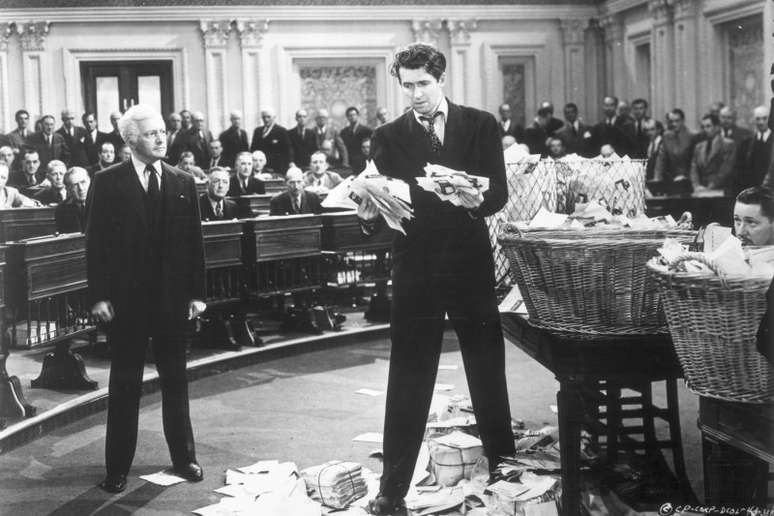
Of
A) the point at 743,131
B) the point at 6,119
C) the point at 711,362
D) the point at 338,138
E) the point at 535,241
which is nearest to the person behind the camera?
the point at 711,362

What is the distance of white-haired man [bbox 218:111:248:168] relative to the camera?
38.4ft

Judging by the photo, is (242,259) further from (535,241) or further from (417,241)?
(535,241)

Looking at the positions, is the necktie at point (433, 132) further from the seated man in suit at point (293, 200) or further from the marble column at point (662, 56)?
the marble column at point (662, 56)

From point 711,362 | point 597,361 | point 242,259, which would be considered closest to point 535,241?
point 597,361

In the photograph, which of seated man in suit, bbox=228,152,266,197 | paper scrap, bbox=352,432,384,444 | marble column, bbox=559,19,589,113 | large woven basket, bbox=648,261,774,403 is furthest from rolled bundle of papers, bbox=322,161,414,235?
marble column, bbox=559,19,589,113

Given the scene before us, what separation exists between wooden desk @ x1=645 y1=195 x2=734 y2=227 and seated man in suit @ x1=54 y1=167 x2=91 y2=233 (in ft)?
15.1

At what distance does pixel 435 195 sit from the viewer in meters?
3.05

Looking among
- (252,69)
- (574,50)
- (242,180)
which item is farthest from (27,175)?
(574,50)

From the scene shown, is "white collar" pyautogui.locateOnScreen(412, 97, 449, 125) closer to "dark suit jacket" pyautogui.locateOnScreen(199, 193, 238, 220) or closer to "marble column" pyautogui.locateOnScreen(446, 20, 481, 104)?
"dark suit jacket" pyautogui.locateOnScreen(199, 193, 238, 220)

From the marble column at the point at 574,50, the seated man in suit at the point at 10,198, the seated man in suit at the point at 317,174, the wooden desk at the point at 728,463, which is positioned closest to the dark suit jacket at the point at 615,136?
the marble column at the point at 574,50

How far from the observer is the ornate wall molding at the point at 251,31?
537 inches

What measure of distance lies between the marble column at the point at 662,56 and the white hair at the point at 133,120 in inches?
396

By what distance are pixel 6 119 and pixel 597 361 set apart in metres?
11.7

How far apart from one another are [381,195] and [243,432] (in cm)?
208
